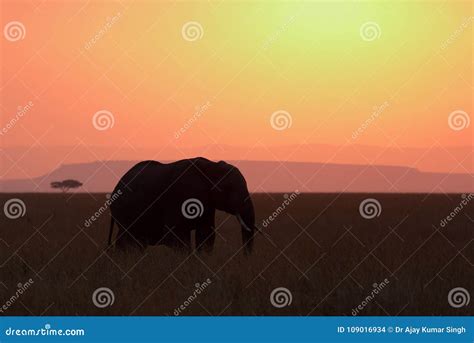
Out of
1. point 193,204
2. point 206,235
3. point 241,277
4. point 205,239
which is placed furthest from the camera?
point 193,204

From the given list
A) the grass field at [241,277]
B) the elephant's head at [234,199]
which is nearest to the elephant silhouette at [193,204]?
the elephant's head at [234,199]

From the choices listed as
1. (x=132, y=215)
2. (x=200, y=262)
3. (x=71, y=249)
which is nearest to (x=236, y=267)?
(x=200, y=262)

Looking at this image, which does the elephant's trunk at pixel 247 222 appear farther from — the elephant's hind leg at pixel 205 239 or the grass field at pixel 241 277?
the elephant's hind leg at pixel 205 239

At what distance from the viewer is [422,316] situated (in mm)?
8312

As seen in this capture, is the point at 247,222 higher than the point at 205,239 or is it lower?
higher

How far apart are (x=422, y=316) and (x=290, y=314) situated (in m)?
1.54

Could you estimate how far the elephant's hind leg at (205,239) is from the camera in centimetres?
1273

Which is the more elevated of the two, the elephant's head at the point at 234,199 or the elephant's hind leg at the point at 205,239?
the elephant's head at the point at 234,199

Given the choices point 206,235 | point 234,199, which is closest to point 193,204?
point 206,235

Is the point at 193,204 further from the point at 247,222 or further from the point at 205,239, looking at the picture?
the point at 247,222

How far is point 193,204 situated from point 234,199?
767 mm

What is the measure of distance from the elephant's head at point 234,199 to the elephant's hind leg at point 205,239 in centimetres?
54

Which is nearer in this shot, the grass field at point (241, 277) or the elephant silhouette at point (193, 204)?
the grass field at point (241, 277)

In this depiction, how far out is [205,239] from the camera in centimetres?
1278
